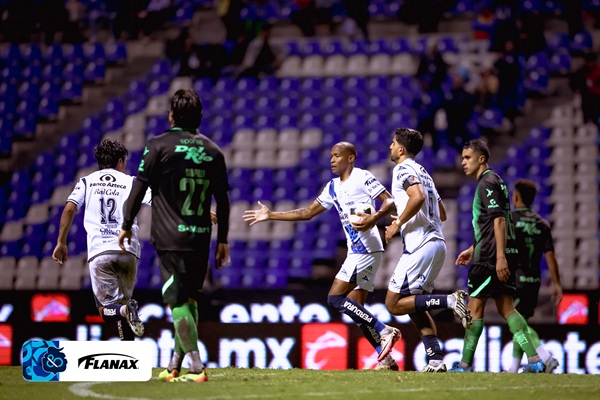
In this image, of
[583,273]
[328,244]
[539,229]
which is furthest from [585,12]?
[539,229]

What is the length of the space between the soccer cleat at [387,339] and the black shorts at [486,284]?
82 centimetres

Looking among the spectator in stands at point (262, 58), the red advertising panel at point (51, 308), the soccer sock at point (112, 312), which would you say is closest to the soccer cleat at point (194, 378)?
the soccer sock at point (112, 312)

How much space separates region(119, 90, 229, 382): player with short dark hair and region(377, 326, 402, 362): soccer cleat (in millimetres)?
2138

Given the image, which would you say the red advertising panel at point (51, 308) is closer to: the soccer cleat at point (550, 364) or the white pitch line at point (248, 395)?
the white pitch line at point (248, 395)

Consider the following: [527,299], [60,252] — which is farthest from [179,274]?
[527,299]

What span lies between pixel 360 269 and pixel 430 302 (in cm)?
75

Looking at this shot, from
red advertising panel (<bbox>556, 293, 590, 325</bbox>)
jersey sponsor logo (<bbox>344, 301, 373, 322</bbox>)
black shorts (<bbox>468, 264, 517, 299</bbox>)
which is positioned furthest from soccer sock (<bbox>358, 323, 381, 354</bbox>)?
red advertising panel (<bbox>556, 293, 590, 325</bbox>)

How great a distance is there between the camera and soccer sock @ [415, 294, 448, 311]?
25.7 ft

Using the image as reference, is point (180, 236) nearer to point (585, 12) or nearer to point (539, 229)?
point (539, 229)

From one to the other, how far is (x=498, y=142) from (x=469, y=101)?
33.3 inches

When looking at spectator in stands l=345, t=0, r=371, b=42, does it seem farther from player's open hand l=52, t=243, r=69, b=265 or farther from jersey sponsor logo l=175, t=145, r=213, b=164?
jersey sponsor logo l=175, t=145, r=213, b=164

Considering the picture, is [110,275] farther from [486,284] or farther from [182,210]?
[486,284]

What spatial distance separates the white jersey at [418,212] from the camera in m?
8.07

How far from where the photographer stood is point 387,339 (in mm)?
8070
